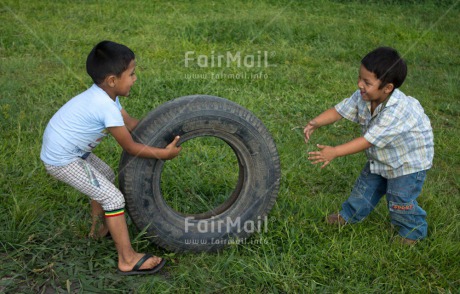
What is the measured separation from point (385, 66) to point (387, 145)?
0.55 metres

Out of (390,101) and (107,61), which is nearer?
(107,61)

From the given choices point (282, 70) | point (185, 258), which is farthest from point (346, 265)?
point (282, 70)

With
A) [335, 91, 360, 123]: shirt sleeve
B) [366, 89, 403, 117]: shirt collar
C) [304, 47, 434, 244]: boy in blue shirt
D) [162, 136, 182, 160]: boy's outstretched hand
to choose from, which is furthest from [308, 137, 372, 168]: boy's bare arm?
[162, 136, 182, 160]: boy's outstretched hand

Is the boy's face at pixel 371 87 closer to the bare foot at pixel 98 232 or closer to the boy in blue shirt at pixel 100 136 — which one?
the boy in blue shirt at pixel 100 136

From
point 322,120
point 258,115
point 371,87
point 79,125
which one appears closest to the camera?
point 79,125

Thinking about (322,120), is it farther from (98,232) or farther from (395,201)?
(98,232)

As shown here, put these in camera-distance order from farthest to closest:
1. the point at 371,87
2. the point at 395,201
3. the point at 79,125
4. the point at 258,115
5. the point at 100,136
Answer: the point at 258,115 → the point at 395,201 → the point at 371,87 → the point at 100,136 → the point at 79,125

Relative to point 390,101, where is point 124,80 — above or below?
above

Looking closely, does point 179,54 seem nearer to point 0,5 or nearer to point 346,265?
point 0,5

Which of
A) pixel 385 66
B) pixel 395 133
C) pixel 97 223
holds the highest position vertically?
pixel 385 66

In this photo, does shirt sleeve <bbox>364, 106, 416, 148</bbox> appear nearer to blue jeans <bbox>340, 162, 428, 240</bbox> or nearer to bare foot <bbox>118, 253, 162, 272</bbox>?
blue jeans <bbox>340, 162, 428, 240</bbox>

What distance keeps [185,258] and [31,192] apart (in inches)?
54.6

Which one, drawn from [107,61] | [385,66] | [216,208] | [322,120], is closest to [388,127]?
[385,66]

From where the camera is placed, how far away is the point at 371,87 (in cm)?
350
